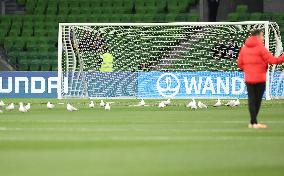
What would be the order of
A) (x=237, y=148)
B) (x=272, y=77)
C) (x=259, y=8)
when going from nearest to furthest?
(x=237, y=148), (x=272, y=77), (x=259, y=8)

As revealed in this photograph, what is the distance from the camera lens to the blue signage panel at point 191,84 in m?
23.0

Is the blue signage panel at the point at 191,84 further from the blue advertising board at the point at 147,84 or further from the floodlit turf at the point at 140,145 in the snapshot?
the floodlit turf at the point at 140,145

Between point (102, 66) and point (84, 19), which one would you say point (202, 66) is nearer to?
point (102, 66)

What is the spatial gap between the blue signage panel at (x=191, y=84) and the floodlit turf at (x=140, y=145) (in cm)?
836

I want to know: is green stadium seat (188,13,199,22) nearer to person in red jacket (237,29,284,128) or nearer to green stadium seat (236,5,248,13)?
green stadium seat (236,5,248,13)

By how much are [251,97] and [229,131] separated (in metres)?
0.84

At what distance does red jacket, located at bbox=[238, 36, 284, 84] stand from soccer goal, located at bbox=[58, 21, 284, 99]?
10.9m

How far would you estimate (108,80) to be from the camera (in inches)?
929

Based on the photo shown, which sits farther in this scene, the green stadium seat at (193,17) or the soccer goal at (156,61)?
the green stadium seat at (193,17)

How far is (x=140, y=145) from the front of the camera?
29.4 feet

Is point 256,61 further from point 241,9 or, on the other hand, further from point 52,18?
point 52,18

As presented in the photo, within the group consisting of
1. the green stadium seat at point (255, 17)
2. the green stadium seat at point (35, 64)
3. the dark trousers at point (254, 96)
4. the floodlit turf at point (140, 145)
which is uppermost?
the green stadium seat at point (255, 17)

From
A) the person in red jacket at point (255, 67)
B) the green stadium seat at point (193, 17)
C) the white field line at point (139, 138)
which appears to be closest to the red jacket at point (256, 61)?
the person in red jacket at point (255, 67)

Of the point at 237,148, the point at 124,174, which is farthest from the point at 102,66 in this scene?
the point at 124,174
